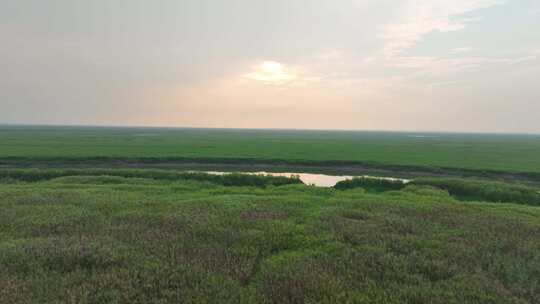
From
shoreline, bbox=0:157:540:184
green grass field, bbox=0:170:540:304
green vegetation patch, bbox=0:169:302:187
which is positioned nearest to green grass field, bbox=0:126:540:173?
shoreline, bbox=0:157:540:184

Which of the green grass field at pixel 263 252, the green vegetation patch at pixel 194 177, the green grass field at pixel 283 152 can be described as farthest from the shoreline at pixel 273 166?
the green grass field at pixel 263 252

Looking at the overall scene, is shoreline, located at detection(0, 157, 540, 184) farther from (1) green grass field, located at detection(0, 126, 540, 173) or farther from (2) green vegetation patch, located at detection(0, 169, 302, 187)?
(2) green vegetation patch, located at detection(0, 169, 302, 187)

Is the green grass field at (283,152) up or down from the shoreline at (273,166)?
up

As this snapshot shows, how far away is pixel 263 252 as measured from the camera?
6574mm

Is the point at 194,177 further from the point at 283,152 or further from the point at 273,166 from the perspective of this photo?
the point at 283,152

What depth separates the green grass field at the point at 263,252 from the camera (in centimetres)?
485

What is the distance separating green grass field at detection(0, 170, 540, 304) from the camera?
485 cm

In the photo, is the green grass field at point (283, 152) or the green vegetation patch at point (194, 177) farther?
the green grass field at point (283, 152)

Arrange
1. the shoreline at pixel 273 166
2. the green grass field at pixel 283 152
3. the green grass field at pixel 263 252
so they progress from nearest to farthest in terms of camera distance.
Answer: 1. the green grass field at pixel 263 252
2. the shoreline at pixel 273 166
3. the green grass field at pixel 283 152

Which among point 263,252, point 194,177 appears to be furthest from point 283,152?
point 263,252

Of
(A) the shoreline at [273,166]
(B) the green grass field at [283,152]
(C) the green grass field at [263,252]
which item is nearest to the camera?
(C) the green grass field at [263,252]

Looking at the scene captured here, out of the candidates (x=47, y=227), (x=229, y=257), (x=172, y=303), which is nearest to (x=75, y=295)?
(x=172, y=303)

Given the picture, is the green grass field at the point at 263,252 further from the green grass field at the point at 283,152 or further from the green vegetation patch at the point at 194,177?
the green grass field at the point at 283,152

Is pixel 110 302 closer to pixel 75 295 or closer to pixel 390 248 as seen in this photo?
pixel 75 295
